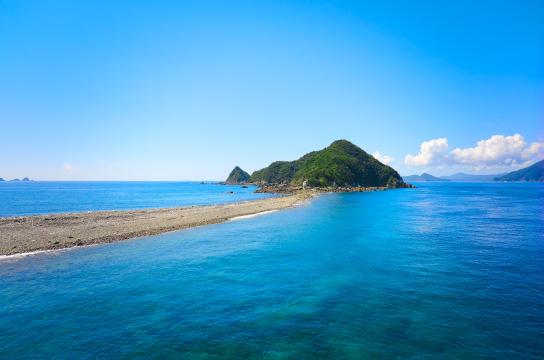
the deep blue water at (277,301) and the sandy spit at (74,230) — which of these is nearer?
the deep blue water at (277,301)

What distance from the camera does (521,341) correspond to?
16375 millimetres

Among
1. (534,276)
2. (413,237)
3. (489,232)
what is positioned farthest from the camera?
(489,232)

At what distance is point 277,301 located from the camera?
22.3 meters

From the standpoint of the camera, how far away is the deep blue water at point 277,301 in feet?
52.6

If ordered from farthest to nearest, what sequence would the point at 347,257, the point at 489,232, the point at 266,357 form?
1. the point at 489,232
2. the point at 347,257
3. the point at 266,357

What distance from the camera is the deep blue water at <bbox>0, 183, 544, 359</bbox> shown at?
16047 mm

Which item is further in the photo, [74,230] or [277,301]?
[74,230]

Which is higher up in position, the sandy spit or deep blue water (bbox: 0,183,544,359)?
the sandy spit

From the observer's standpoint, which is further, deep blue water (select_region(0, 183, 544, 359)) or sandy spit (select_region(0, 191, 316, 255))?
sandy spit (select_region(0, 191, 316, 255))

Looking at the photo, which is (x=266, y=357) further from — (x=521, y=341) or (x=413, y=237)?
(x=413, y=237)

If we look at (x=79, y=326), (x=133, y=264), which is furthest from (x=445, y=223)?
(x=79, y=326)

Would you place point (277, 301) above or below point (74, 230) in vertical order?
below

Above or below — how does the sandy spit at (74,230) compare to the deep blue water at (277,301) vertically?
above

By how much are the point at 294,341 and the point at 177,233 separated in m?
38.7
